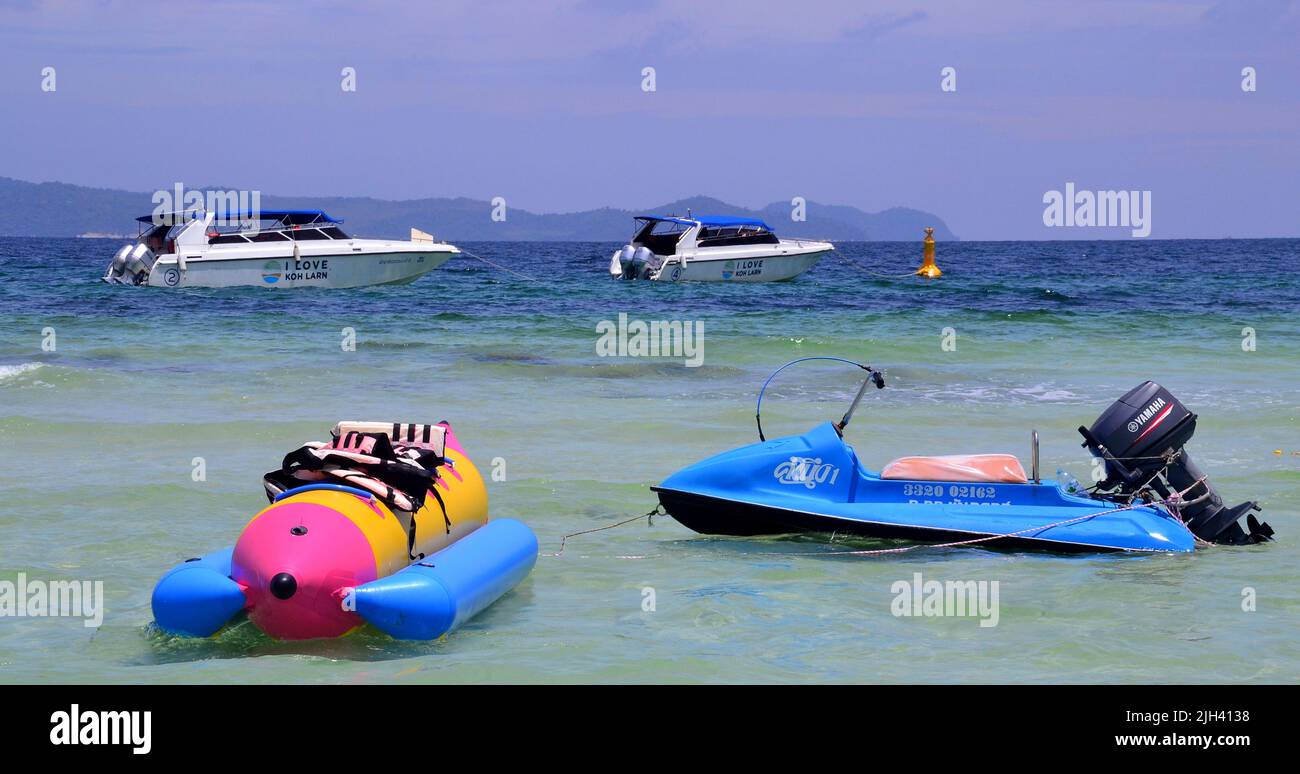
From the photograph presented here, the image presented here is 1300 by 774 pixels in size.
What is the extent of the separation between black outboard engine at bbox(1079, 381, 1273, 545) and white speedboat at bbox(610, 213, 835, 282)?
29428 mm

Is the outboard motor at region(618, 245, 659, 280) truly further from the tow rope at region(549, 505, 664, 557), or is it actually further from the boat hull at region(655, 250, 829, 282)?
the tow rope at region(549, 505, 664, 557)

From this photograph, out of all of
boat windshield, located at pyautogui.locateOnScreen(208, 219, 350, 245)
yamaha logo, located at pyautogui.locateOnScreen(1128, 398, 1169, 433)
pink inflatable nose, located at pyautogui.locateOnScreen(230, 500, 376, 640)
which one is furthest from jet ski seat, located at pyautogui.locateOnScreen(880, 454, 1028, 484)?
boat windshield, located at pyautogui.locateOnScreen(208, 219, 350, 245)

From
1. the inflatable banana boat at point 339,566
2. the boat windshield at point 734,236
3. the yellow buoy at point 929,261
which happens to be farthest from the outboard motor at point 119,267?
the inflatable banana boat at point 339,566

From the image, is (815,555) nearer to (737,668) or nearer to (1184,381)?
(737,668)

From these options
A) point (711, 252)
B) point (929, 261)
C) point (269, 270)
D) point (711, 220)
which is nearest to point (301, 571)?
point (269, 270)

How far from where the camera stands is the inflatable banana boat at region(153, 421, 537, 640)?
18.6 ft

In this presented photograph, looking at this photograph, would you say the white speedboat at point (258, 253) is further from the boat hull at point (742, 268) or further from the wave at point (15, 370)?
the wave at point (15, 370)

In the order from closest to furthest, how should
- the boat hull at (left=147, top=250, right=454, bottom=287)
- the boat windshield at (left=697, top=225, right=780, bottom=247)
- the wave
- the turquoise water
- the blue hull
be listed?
Result: the turquoise water
the blue hull
the wave
the boat hull at (left=147, top=250, right=454, bottom=287)
the boat windshield at (left=697, top=225, right=780, bottom=247)

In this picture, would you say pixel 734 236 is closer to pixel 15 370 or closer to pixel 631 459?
pixel 15 370

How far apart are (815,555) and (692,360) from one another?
38.7 ft

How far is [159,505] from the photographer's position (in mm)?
9305

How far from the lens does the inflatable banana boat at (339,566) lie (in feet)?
18.6

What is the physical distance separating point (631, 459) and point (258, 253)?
75.2 ft

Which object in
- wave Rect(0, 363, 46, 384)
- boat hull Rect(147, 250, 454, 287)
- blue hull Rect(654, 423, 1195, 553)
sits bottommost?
blue hull Rect(654, 423, 1195, 553)
